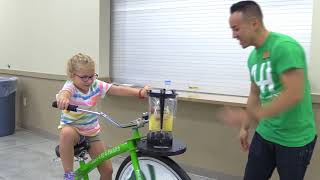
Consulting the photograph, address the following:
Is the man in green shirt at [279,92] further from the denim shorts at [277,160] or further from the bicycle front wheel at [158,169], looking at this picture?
the bicycle front wheel at [158,169]

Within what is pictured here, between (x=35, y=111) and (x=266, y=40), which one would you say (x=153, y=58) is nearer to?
(x=35, y=111)

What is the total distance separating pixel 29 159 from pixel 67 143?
2.33 meters

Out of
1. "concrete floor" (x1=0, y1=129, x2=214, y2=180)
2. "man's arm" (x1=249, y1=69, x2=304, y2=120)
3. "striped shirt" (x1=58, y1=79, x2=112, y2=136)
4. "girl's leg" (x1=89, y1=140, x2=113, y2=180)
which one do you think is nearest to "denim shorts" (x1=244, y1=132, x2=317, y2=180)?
"man's arm" (x1=249, y1=69, x2=304, y2=120)

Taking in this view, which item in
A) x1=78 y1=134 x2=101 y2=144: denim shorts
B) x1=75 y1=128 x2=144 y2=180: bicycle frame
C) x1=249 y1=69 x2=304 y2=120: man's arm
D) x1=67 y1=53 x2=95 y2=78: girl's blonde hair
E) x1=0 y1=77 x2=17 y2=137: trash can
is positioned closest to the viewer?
x1=249 y1=69 x2=304 y2=120: man's arm

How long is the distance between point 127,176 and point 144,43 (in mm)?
2605

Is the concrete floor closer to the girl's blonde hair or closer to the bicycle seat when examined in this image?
the bicycle seat

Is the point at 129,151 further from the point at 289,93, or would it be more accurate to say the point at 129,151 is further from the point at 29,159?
the point at 29,159

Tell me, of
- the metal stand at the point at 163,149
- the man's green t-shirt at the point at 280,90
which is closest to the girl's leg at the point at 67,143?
the metal stand at the point at 163,149

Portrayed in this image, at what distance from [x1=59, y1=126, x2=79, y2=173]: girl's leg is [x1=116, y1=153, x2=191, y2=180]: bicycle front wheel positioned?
43cm

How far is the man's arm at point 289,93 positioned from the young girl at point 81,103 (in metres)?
0.88

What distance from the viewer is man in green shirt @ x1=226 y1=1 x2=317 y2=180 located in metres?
1.97

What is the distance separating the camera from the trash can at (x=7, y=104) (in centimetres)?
574

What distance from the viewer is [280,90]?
2115 mm

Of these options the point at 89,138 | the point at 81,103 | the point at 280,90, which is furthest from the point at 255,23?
the point at 89,138
